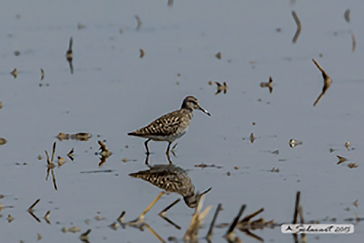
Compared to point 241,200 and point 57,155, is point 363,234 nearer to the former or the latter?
point 241,200

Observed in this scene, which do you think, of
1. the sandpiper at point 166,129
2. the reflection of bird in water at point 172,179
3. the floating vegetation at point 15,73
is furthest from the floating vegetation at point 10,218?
the floating vegetation at point 15,73

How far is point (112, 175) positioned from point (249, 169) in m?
2.03

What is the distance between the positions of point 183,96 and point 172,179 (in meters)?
5.07

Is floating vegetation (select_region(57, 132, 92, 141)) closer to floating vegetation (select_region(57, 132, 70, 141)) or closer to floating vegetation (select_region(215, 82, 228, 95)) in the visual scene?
floating vegetation (select_region(57, 132, 70, 141))

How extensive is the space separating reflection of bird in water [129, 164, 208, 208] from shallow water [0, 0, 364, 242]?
0.20 metres

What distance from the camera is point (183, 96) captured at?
17.6m

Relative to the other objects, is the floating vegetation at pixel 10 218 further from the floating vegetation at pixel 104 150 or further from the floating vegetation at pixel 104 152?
the floating vegetation at pixel 104 150

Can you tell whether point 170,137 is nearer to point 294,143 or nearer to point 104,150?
point 104,150

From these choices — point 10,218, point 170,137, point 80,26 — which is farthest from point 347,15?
point 10,218

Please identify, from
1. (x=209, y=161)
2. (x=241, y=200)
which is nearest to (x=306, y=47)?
(x=209, y=161)

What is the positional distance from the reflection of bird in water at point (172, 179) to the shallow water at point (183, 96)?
198mm

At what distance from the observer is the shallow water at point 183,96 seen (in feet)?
37.2

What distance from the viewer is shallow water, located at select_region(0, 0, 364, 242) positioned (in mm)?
11352

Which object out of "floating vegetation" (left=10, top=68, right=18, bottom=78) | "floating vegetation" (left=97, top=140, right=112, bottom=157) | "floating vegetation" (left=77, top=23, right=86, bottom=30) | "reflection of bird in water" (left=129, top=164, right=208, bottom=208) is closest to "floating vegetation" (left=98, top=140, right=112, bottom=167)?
"floating vegetation" (left=97, top=140, right=112, bottom=157)
